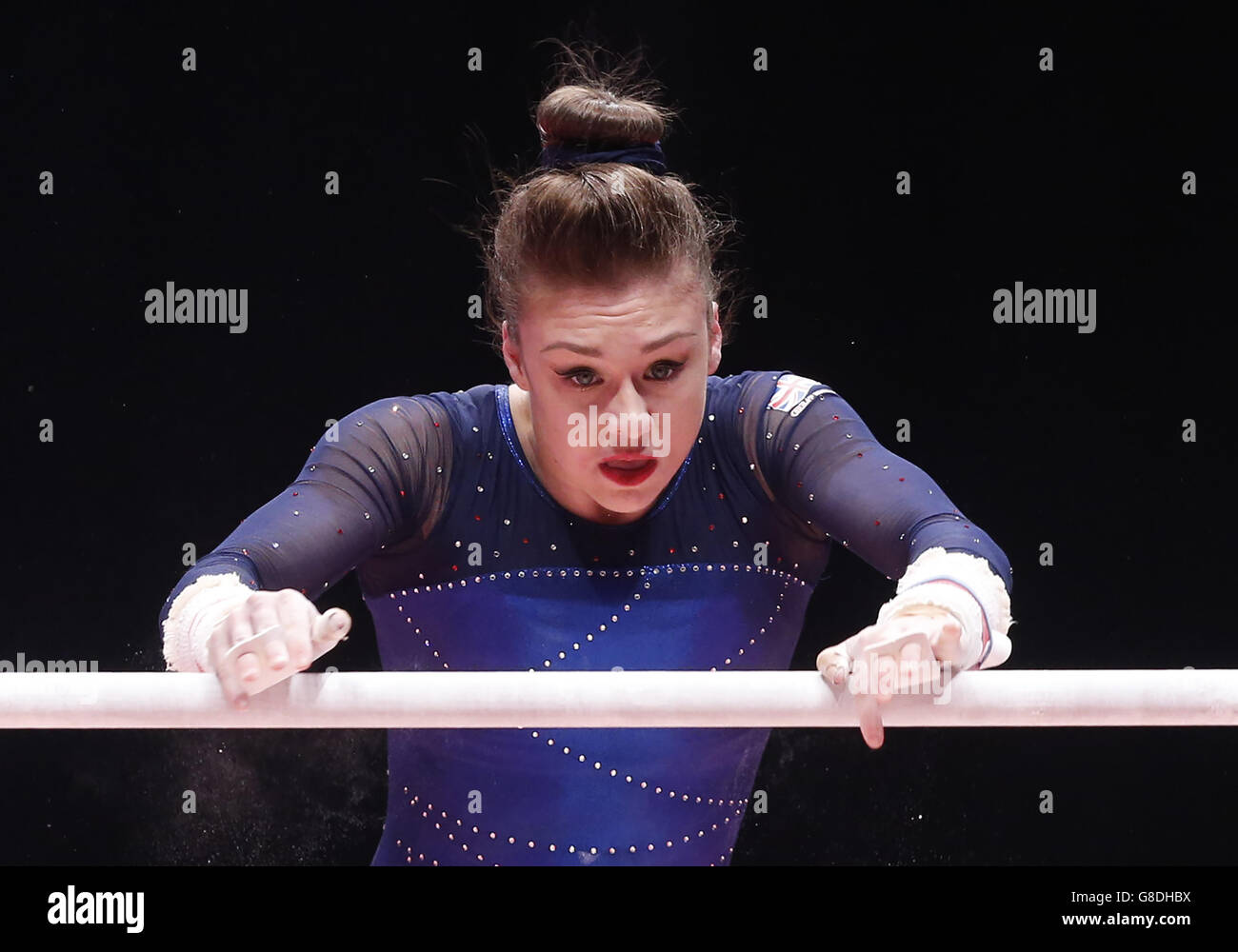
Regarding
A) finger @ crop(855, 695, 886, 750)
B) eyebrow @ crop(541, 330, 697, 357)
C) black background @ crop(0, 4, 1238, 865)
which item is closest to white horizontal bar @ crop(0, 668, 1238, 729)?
finger @ crop(855, 695, 886, 750)

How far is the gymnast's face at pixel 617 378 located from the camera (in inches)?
44.7

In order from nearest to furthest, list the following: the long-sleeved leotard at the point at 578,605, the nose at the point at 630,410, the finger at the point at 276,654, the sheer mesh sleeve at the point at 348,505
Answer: the finger at the point at 276,654
the sheer mesh sleeve at the point at 348,505
the nose at the point at 630,410
the long-sleeved leotard at the point at 578,605

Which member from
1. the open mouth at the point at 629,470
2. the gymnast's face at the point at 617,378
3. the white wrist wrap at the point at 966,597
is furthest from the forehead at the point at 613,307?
the white wrist wrap at the point at 966,597

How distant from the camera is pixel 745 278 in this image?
1676 mm

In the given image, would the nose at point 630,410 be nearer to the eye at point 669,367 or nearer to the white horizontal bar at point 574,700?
the eye at point 669,367

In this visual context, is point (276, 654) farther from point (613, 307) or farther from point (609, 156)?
point (609, 156)

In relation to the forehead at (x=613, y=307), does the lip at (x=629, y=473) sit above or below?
below

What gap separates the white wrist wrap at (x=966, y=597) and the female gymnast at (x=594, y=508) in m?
0.16

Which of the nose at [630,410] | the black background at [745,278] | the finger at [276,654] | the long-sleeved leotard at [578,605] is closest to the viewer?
the finger at [276,654]

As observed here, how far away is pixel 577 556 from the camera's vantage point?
49.8 inches

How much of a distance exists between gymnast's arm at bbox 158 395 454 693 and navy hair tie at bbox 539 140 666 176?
26cm

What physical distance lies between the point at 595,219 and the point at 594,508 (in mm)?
279

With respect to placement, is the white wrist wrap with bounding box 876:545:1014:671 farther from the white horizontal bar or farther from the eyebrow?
the eyebrow

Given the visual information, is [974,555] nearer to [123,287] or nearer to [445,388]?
[445,388]
